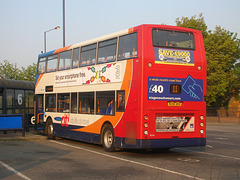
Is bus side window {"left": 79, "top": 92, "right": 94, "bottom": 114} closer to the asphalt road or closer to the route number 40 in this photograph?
the asphalt road

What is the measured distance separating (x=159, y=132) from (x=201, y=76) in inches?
99.6

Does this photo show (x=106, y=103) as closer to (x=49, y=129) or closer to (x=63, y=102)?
(x=63, y=102)

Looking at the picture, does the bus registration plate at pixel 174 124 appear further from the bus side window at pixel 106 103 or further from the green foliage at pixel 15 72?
the green foliage at pixel 15 72

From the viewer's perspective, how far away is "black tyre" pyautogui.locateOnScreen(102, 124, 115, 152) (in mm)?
13543

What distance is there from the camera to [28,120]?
74.7 feet

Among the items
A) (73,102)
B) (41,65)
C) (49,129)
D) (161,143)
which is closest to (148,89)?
(161,143)

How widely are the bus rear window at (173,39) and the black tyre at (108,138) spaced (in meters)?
3.64

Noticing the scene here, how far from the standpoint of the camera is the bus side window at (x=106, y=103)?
45.1 feet

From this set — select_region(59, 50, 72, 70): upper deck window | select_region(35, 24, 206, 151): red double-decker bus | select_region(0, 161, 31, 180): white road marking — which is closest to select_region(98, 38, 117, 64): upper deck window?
select_region(35, 24, 206, 151): red double-decker bus

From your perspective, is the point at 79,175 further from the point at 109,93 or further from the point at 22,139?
the point at 22,139

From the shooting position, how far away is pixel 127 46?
13000mm

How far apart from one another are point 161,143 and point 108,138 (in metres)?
2.60

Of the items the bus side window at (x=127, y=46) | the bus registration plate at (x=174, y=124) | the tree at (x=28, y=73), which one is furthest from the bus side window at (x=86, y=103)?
the tree at (x=28, y=73)

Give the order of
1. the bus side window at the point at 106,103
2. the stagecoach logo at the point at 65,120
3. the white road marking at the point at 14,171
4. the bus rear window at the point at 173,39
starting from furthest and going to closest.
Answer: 1. the stagecoach logo at the point at 65,120
2. the bus side window at the point at 106,103
3. the bus rear window at the point at 173,39
4. the white road marking at the point at 14,171
